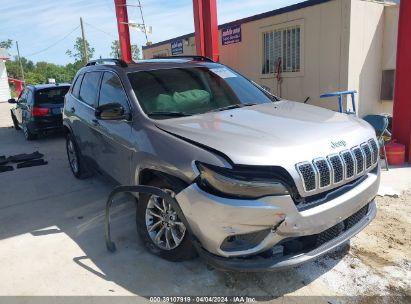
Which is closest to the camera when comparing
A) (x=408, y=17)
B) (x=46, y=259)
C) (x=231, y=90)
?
(x=46, y=259)

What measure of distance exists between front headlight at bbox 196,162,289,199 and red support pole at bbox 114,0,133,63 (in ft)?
32.2

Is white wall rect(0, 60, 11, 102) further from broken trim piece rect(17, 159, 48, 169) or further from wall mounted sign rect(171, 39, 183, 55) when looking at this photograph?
broken trim piece rect(17, 159, 48, 169)

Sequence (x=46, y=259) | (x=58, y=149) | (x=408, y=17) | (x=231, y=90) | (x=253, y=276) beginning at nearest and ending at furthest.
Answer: (x=253, y=276), (x=46, y=259), (x=231, y=90), (x=408, y=17), (x=58, y=149)

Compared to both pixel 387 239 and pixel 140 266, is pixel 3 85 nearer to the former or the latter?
pixel 140 266

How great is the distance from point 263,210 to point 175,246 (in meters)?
1.06

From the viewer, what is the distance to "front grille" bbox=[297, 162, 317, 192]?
2670mm

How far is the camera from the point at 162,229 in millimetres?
3447

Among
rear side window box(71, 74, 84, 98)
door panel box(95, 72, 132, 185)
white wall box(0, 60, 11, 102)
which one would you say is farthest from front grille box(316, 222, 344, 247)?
white wall box(0, 60, 11, 102)

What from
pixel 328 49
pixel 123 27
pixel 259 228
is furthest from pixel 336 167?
pixel 123 27

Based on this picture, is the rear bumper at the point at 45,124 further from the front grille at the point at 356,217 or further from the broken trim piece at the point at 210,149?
the front grille at the point at 356,217

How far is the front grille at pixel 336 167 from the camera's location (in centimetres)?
269

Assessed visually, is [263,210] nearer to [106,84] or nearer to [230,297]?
[230,297]

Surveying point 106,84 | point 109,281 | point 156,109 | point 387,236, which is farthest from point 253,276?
point 106,84

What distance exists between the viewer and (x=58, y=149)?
9.27m
